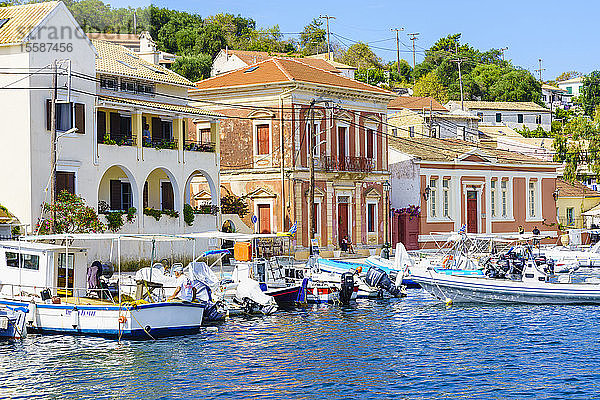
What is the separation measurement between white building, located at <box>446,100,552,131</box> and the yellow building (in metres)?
33.1

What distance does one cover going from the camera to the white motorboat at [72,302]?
28.0 m

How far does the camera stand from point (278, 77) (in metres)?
53.8

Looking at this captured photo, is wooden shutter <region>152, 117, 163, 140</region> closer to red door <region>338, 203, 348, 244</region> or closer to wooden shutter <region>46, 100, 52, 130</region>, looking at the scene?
wooden shutter <region>46, 100, 52, 130</region>

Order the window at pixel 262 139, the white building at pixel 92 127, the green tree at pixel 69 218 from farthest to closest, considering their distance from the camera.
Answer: the window at pixel 262 139 < the white building at pixel 92 127 < the green tree at pixel 69 218

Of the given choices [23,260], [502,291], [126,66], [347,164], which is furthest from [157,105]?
[502,291]

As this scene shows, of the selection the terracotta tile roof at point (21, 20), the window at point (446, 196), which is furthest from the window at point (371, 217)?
the terracotta tile roof at point (21, 20)

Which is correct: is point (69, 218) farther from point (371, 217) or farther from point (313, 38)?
point (313, 38)

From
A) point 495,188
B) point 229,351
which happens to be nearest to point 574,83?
point 495,188

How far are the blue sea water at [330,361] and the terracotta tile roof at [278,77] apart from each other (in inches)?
913

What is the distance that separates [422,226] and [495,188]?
837 centimetres

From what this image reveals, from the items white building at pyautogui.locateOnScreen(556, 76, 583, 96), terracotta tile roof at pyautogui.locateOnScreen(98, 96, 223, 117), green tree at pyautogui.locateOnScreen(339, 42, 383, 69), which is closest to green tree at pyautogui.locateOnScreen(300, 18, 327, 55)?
green tree at pyautogui.locateOnScreen(339, 42, 383, 69)

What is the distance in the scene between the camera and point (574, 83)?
14962 cm

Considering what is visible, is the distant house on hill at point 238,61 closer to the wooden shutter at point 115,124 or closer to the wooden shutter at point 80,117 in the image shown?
the wooden shutter at point 115,124

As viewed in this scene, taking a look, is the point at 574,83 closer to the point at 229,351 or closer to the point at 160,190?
the point at 160,190
